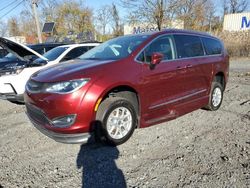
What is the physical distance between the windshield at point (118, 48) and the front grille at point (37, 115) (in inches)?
54.3

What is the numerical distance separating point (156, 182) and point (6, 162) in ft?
7.12

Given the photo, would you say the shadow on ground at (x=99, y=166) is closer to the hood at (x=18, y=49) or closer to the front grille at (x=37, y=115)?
the front grille at (x=37, y=115)

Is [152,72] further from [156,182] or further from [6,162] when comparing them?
[6,162]

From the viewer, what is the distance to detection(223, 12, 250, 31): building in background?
28359 mm

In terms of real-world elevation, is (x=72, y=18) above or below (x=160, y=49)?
above

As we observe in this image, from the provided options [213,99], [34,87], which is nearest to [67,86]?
[34,87]

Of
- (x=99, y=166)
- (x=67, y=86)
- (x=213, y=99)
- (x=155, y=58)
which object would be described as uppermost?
(x=155, y=58)

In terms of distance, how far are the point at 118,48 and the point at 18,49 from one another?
3257 mm

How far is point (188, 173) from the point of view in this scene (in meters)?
3.24

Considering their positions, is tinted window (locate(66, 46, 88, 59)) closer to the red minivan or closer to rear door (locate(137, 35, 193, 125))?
the red minivan

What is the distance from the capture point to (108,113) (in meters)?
3.82

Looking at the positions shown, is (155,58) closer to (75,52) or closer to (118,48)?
(118,48)

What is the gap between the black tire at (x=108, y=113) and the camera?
3.78 metres

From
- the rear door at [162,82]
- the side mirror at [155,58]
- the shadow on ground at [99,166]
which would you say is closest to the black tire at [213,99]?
the rear door at [162,82]
